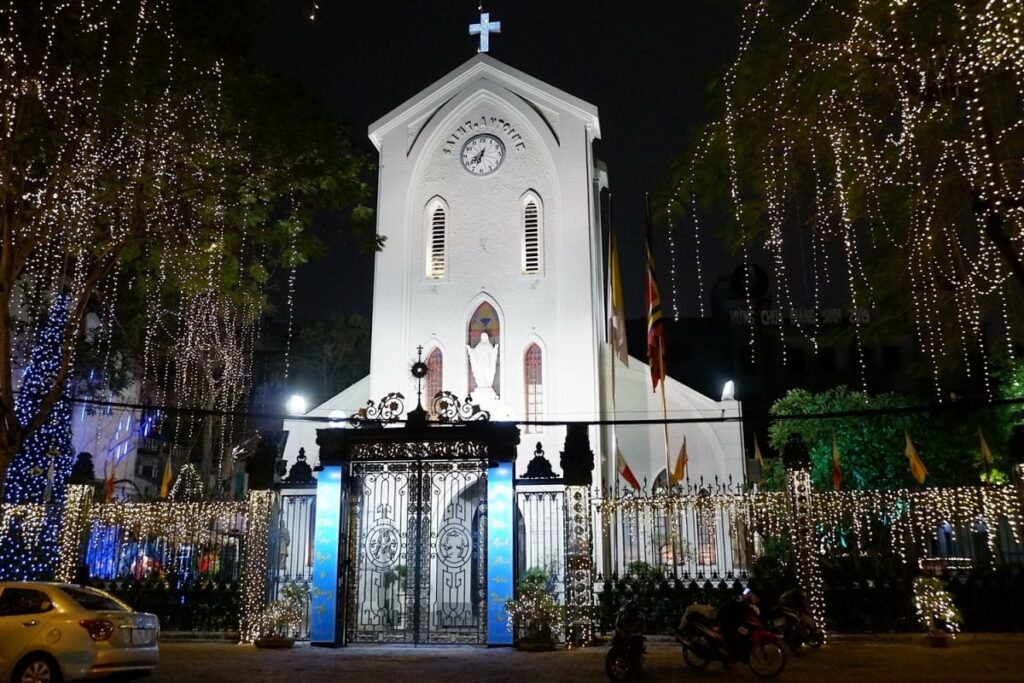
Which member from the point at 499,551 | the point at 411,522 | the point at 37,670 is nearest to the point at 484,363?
the point at 411,522

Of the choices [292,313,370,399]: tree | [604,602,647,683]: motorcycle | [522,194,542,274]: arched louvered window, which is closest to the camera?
[604,602,647,683]: motorcycle

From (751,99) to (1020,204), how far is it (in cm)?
327

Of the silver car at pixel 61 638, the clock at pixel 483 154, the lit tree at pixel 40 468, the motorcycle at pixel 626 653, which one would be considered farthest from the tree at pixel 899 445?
the silver car at pixel 61 638

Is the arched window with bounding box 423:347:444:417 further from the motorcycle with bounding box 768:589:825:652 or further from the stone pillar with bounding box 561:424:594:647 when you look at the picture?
the motorcycle with bounding box 768:589:825:652

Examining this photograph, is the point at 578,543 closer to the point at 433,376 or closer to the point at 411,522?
the point at 411,522

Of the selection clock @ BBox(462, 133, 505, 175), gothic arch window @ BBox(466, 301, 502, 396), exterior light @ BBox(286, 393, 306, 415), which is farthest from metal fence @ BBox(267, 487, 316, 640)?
clock @ BBox(462, 133, 505, 175)

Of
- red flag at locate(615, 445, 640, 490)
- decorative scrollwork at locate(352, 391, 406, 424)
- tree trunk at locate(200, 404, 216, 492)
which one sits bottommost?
red flag at locate(615, 445, 640, 490)

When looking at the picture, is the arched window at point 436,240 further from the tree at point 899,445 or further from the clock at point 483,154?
the tree at point 899,445

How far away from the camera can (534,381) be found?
2231cm

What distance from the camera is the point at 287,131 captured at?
12.7 m

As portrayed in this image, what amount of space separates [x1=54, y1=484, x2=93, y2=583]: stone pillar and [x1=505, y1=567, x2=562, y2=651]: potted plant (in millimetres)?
A: 8257

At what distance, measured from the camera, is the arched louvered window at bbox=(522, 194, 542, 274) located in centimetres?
2300

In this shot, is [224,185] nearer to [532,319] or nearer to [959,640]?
[532,319]

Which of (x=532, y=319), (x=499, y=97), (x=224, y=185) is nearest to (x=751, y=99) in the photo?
(x=224, y=185)
